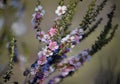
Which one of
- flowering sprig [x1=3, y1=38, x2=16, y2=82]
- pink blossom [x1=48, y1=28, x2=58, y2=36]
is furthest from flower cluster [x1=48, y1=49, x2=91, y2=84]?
flowering sprig [x1=3, y1=38, x2=16, y2=82]

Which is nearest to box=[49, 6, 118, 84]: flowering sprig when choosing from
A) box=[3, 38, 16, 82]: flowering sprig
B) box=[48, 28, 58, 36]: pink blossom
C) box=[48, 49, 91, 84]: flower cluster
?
box=[48, 49, 91, 84]: flower cluster

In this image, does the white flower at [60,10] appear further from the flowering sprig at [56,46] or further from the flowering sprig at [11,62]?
the flowering sprig at [11,62]

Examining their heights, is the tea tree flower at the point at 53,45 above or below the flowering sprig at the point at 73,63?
above

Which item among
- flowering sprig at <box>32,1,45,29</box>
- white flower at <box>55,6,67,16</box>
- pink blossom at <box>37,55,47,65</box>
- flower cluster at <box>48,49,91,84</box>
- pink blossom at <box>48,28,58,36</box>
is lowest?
flower cluster at <box>48,49,91,84</box>

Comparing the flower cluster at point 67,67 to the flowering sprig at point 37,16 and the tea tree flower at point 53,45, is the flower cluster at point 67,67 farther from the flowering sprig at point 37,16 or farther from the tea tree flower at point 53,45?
the flowering sprig at point 37,16

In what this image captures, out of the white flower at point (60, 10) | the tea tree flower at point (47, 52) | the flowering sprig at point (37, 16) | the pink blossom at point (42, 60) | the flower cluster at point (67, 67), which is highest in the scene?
the flowering sprig at point (37, 16)

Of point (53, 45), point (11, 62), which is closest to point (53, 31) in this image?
point (53, 45)

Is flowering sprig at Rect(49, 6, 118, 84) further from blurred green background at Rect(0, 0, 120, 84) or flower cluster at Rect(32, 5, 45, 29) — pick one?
flower cluster at Rect(32, 5, 45, 29)

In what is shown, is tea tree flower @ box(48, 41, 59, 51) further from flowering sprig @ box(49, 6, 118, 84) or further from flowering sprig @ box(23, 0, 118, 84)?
flowering sprig @ box(49, 6, 118, 84)

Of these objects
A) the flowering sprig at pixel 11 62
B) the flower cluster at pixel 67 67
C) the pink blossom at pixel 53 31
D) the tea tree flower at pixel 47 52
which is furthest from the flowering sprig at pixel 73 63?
the flowering sprig at pixel 11 62

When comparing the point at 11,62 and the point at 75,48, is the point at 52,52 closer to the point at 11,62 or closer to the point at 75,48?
the point at 75,48

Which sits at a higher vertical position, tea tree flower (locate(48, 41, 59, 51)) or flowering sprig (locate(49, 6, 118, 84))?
tea tree flower (locate(48, 41, 59, 51))
